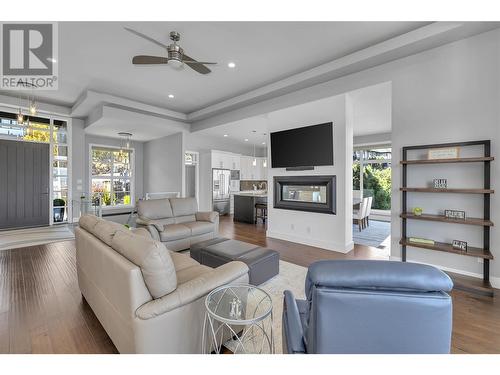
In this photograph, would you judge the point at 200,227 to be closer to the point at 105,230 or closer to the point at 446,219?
the point at 105,230

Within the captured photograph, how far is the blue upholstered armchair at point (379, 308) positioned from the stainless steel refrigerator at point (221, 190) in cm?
728

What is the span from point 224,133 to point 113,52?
415cm

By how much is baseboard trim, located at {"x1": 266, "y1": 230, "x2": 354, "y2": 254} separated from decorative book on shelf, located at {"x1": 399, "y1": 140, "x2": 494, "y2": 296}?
3.10 ft

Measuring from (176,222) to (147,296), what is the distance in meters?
3.24

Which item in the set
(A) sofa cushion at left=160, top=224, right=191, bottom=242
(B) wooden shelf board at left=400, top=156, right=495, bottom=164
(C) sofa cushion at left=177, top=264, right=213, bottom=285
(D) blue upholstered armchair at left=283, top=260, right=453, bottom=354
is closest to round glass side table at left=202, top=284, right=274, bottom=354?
(C) sofa cushion at left=177, top=264, right=213, bottom=285

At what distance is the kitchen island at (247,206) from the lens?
6.74 meters

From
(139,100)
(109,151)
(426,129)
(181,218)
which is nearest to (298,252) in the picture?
(181,218)

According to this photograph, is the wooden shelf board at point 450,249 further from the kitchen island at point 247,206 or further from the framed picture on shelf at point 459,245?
the kitchen island at point 247,206

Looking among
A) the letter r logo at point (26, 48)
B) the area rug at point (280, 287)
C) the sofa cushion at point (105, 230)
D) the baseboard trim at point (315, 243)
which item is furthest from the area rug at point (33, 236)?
the area rug at point (280, 287)

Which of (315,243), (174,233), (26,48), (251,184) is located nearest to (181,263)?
(174,233)

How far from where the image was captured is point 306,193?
15.5 ft

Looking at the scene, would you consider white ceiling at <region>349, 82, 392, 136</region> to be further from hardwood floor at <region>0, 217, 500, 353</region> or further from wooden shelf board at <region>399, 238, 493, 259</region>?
hardwood floor at <region>0, 217, 500, 353</region>

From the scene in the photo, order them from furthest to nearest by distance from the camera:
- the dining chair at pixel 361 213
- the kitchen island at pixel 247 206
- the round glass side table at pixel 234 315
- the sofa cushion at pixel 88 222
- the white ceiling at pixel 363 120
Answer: the kitchen island at pixel 247 206 → the dining chair at pixel 361 213 → the white ceiling at pixel 363 120 → the sofa cushion at pixel 88 222 → the round glass side table at pixel 234 315
